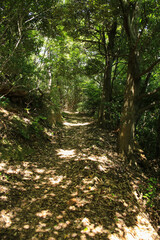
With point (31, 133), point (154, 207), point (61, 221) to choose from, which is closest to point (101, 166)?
point (154, 207)

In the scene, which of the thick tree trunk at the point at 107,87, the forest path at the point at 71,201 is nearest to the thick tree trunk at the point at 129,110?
the forest path at the point at 71,201

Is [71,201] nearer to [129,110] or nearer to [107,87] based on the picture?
[129,110]

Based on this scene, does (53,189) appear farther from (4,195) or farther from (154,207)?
(154,207)

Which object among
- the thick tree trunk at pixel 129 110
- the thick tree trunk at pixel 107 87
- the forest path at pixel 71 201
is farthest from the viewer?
the thick tree trunk at pixel 107 87

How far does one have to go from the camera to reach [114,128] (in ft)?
35.3

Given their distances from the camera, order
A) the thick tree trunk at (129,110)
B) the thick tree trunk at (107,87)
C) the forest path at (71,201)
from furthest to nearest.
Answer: the thick tree trunk at (107,87), the thick tree trunk at (129,110), the forest path at (71,201)

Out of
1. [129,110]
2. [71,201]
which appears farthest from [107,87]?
[71,201]

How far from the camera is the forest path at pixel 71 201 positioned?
2732 millimetres

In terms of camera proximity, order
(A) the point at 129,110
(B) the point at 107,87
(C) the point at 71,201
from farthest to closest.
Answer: (B) the point at 107,87 → (A) the point at 129,110 → (C) the point at 71,201

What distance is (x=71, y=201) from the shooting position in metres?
3.49

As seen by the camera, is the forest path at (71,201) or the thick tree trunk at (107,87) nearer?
the forest path at (71,201)

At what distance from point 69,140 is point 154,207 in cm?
497

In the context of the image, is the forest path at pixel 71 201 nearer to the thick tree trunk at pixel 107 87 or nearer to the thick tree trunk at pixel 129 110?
the thick tree trunk at pixel 129 110

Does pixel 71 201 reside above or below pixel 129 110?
below
